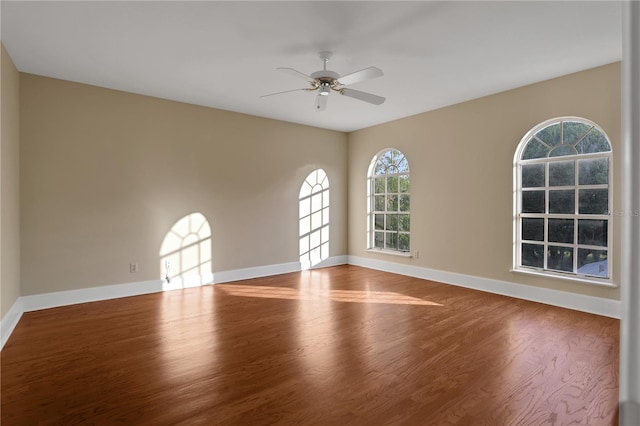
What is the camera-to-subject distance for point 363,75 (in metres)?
3.35

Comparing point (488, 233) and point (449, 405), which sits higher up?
point (488, 233)

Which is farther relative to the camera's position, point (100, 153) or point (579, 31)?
point (100, 153)

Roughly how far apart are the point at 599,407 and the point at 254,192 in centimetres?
496

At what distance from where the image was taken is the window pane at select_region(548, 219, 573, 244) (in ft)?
14.2

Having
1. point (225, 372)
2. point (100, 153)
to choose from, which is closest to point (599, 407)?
point (225, 372)

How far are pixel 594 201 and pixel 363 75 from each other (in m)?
3.10

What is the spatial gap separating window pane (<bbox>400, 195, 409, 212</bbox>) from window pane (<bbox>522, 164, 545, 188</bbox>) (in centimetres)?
193

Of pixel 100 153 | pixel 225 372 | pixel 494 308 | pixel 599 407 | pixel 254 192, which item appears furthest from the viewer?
pixel 254 192

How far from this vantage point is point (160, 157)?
503 cm

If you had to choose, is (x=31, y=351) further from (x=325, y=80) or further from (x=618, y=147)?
(x=618, y=147)

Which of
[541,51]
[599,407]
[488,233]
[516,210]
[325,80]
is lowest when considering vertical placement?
[599,407]

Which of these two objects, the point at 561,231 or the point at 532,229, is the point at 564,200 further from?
the point at 532,229

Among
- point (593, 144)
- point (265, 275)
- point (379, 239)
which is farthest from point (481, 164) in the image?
point (265, 275)

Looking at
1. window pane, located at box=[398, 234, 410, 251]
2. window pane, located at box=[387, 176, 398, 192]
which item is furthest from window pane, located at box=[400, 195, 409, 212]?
window pane, located at box=[398, 234, 410, 251]
